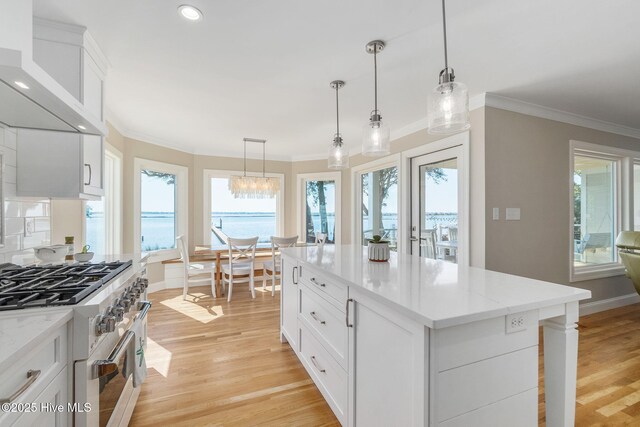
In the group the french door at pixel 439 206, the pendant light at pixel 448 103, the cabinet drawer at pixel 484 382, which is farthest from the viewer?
the french door at pixel 439 206

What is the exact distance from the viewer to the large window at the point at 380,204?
4.36 metres

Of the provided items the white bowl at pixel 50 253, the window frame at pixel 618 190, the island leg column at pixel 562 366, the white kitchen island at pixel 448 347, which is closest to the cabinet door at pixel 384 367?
the white kitchen island at pixel 448 347

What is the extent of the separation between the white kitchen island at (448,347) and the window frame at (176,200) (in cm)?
353

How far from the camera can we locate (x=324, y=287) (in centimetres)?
176

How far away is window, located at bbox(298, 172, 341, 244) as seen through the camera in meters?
5.61

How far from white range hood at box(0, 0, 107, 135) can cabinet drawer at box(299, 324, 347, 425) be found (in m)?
1.82

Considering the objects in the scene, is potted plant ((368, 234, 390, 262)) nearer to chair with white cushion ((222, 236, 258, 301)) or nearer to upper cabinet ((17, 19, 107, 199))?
upper cabinet ((17, 19, 107, 199))

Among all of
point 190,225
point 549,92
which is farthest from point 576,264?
point 190,225

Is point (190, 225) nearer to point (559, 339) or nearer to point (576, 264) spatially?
point (559, 339)

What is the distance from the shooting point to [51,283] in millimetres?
1303

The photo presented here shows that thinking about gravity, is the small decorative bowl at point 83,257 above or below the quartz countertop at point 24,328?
above

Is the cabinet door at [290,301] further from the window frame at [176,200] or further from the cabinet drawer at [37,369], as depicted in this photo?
the window frame at [176,200]

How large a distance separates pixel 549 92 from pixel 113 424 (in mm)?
4029

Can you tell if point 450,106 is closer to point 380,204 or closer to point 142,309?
point 142,309
